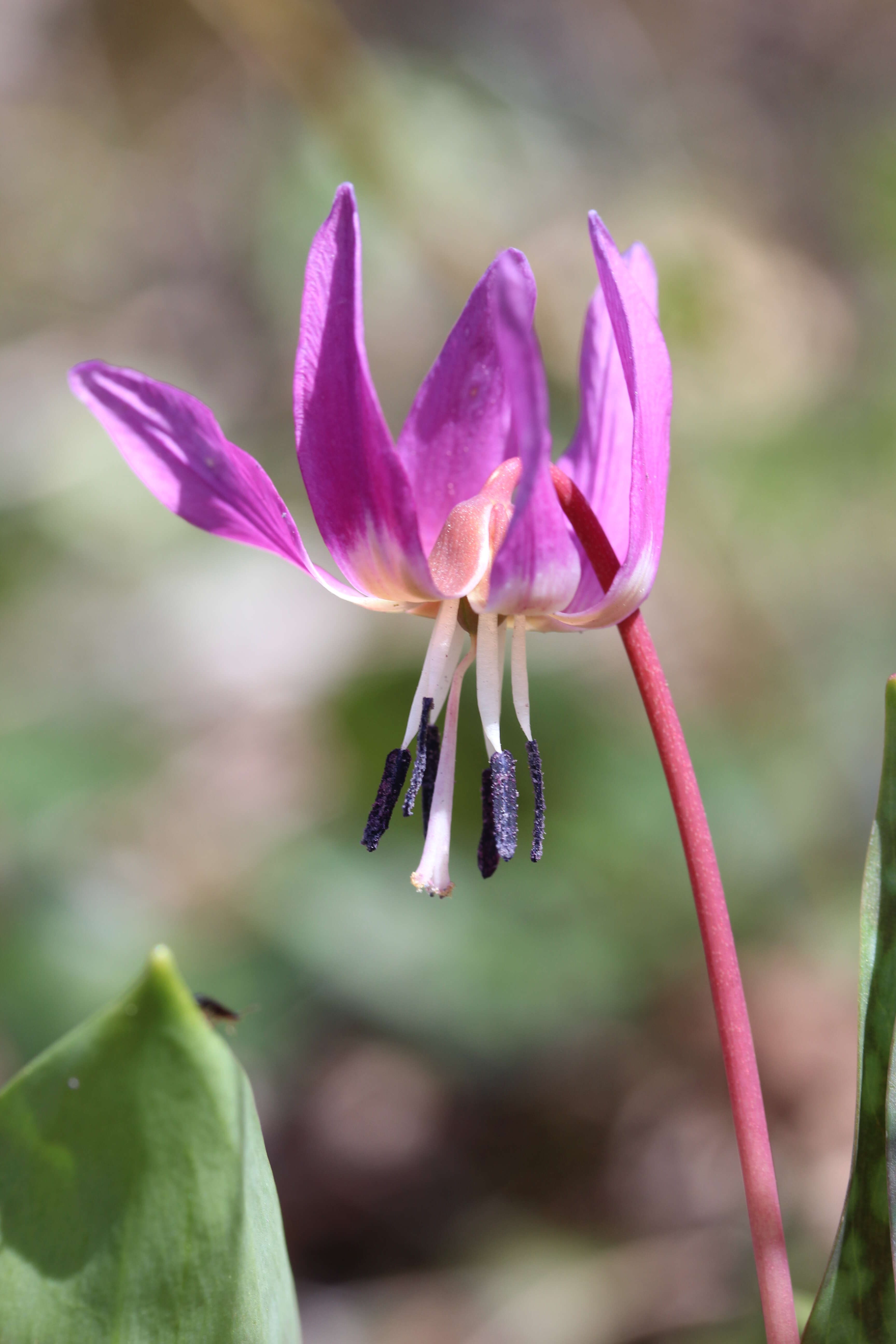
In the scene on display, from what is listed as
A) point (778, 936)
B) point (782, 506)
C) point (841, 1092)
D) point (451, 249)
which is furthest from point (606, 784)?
point (451, 249)

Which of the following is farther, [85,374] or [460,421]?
[460,421]

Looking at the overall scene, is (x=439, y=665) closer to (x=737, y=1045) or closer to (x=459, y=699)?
(x=459, y=699)

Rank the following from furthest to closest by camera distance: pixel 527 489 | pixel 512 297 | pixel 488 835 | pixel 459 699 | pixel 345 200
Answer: pixel 488 835, pixel 459 699, pixel 345 200, pixel 527 489, pixel 512 297

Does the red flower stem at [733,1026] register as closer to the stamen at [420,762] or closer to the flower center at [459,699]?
the flower center at [459,699]

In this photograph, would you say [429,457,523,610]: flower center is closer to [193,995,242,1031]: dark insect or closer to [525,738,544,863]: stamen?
[525,738,544,863]: stamen

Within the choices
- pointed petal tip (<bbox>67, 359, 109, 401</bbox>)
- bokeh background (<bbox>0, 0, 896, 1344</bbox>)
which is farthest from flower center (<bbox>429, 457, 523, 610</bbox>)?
bokeh background (<bbox>0, 0, 896, 1344</bbox>)

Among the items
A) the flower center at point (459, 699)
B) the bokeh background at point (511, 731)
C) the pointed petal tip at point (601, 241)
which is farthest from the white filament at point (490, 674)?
the bokeh background at point (511, 731)

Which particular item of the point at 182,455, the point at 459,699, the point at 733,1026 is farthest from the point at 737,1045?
the point at 182,455
